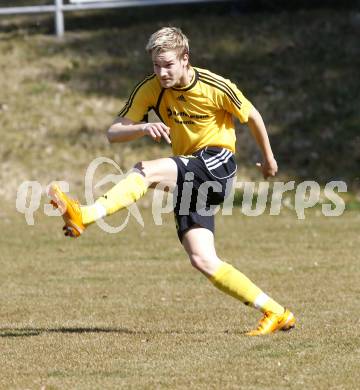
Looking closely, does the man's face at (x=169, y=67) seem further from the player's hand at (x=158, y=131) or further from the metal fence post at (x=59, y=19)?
the metal fence post at (x=59, y=19)

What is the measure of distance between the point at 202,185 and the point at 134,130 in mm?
582

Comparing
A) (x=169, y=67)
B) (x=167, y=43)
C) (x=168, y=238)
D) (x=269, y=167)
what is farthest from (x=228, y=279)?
(x=168, y=238)

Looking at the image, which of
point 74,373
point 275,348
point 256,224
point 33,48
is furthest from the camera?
point 33,48

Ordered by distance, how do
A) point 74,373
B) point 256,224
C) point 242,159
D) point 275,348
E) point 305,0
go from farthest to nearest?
point 305,0, point 242,159, point 256,224, point 275,348, point 74,373

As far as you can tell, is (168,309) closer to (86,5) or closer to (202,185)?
(202,185)

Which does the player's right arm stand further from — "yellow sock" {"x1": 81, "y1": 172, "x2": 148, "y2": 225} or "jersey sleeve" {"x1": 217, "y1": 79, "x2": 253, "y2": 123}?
"jersey sleeve" {"x1": 217, "y1": 79, "x2": 253, "y2": 123}

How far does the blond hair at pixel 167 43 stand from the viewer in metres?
7.04

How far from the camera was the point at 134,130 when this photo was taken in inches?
282

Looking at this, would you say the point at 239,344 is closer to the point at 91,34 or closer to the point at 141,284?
the point at 141,284

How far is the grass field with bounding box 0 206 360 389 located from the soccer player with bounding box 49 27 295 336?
42cm

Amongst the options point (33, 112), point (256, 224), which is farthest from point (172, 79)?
point (33, 112)

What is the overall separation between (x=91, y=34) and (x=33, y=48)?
1.20 metres

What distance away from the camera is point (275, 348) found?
22.7 ft

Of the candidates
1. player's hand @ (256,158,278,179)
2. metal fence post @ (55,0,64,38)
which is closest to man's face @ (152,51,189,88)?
player's hand @ (256,158,278,179)
